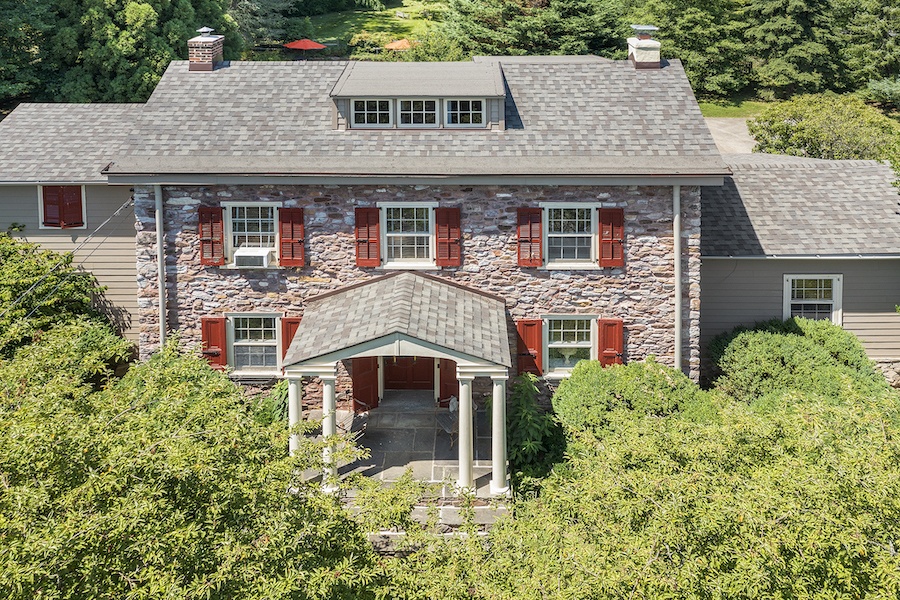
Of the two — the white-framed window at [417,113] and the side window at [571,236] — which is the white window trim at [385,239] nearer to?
the side window at [571,236]

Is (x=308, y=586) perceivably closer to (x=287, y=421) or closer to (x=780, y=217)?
(x=287, y=421)

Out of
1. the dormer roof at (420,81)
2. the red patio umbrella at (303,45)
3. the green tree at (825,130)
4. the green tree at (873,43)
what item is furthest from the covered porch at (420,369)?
the green tree at (873,43)

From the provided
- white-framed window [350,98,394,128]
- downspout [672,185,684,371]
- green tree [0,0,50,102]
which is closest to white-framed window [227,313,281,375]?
white-framed window [350,98,394,128]

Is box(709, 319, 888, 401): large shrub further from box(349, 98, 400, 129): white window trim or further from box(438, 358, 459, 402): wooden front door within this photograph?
box(349, 98, 400, 129): white window trim

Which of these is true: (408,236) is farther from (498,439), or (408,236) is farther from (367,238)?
(498,439)

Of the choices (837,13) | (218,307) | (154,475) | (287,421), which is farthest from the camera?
(837,13)

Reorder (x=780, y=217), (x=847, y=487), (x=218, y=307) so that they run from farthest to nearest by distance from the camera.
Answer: (x=780, y=217)
(x=218, y=307)
(x=847, y=487)

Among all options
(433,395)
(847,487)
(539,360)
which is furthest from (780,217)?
(847,487)
